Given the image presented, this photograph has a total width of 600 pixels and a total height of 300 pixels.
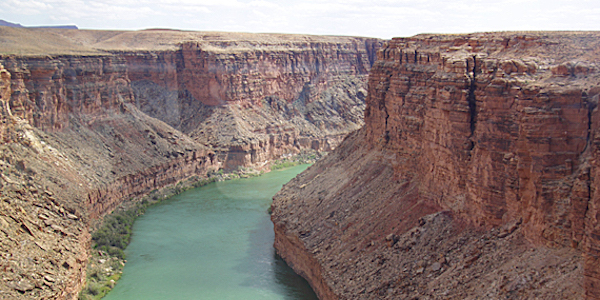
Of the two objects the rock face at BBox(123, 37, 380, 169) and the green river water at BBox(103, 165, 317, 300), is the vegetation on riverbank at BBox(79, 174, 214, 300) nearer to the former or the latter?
the green river water at BBox(103, 165, 317, 300)

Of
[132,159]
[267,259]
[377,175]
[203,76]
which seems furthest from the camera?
[203,76]

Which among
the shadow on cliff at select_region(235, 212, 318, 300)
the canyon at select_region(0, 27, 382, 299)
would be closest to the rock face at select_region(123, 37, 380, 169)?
the canyon at select_region(0, 27, 382, 299)

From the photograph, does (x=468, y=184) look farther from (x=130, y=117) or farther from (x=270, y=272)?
(x=130, y=117)

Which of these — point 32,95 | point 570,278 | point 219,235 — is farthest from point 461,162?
point 32,95

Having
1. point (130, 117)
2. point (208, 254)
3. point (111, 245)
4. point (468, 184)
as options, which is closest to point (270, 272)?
point (208, 254)

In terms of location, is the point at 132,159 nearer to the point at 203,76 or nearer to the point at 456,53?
the point at 203,76

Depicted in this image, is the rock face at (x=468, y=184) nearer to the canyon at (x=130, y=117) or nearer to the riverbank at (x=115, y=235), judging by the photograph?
the riverbank at (x=115, y=235)
